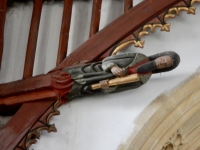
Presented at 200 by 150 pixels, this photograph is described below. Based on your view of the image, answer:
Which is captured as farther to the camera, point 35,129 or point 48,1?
point 48,1

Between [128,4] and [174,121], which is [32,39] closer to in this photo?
[128,4]

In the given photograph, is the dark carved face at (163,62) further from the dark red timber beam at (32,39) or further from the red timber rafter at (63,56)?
the dark red timber beam at (32,39)

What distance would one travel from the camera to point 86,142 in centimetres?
234

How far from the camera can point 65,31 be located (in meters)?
2.58

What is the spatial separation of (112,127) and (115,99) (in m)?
0.15

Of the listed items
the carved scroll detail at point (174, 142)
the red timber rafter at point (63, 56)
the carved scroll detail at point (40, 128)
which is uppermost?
the red timber rafter at point (63, 56)

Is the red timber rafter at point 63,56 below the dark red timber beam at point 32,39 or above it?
below

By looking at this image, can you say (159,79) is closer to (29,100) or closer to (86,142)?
(86,142)

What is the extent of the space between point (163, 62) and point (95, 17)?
53 centimetres

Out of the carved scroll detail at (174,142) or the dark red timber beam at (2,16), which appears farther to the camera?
the dark red timber beam at (2,16)

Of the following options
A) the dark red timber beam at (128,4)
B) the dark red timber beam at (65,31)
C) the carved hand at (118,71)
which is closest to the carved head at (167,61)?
the carved hand at (118,71)

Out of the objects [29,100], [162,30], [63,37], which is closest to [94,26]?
[63,37]

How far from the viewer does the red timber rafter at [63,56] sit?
2369mm

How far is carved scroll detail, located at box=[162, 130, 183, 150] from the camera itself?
238cm
